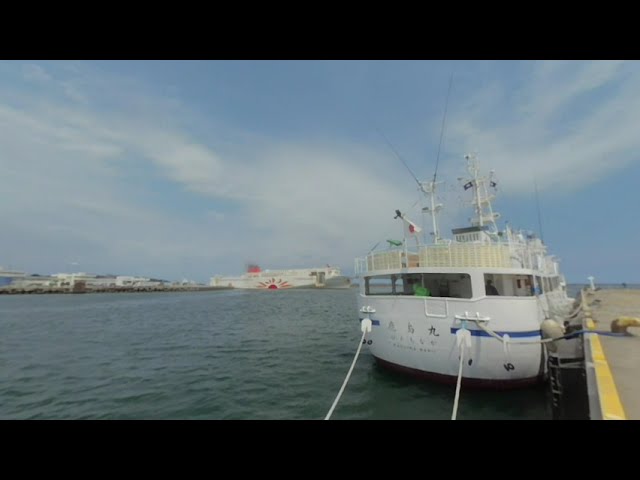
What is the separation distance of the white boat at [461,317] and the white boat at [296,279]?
8024 centimetres

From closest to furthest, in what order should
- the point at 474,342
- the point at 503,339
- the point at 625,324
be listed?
the point at 503,339
the point at 474,342
the point at 625,324

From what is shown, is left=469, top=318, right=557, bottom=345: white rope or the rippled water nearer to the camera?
left=469, top=318, right=557, bottom=345: white rope

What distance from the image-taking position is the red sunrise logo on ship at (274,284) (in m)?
89.7

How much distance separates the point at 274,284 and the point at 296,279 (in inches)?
277

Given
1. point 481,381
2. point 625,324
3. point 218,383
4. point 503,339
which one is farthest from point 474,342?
point 218,383

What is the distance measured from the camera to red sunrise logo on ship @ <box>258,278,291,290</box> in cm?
8969

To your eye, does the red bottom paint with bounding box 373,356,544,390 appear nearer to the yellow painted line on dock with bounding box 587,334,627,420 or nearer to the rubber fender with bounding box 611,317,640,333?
the yellow painted line on dock with bounding box 587,334,627,420

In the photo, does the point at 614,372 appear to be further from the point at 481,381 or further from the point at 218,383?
the point at 218,383

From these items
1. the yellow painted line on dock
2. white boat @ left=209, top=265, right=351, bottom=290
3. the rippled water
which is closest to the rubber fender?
the rippled water

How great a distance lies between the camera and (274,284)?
89688 millimetres

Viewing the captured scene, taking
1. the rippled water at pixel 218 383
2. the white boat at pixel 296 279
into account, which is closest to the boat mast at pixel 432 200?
the rippled water at pixel 218 383
